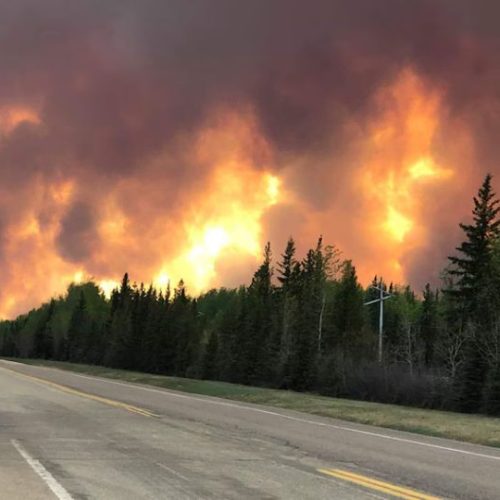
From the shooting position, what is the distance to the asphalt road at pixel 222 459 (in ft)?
25.8

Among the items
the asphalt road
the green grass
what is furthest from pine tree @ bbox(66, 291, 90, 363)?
the asphalt road

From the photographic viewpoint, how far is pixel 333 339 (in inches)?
2596

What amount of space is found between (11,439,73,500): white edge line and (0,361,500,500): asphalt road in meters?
0.01

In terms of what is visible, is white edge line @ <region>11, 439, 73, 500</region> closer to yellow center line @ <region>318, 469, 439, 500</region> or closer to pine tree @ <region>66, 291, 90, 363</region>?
yellow center line @ <region>318, 469, 439, 500</region>

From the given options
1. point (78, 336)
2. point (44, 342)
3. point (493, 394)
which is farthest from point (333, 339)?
point (44, 342)

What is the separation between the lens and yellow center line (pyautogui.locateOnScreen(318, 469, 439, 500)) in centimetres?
776

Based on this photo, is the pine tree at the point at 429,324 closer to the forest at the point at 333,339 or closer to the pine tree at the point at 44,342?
the forest at the point at 333,339

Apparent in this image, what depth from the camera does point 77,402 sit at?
20766 mm

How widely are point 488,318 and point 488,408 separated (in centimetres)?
696

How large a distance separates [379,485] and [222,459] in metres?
2.80

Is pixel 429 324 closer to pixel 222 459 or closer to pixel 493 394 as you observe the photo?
pixel 493 394

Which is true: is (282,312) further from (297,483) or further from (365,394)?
(297,483)

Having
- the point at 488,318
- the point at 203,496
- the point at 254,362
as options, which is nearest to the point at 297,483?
the point at 203,496

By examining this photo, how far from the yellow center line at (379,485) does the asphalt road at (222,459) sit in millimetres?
14
